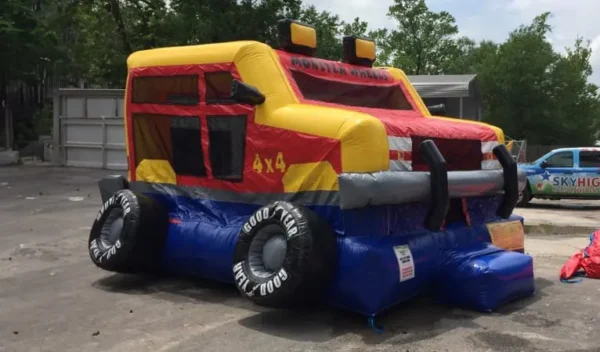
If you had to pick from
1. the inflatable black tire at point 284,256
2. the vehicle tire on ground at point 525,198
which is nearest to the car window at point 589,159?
the vehicle tire on ground at point 525,198

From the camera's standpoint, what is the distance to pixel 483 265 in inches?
248

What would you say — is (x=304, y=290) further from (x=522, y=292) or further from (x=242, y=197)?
(x=522, y=292)

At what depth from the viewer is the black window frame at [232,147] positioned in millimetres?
6867

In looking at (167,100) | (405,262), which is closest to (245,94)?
(167,100)

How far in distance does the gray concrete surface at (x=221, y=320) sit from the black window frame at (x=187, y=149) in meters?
1.26

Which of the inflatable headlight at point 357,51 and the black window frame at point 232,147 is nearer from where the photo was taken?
the black window frame at point 232,147

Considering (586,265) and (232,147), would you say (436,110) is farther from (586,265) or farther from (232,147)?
(232,147)

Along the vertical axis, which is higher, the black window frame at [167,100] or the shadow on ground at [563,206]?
the black window frame at [167,100]

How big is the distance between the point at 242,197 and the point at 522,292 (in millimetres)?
2901

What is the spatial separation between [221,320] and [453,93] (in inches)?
708

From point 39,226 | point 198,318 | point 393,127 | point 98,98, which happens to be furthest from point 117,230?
point 98,98

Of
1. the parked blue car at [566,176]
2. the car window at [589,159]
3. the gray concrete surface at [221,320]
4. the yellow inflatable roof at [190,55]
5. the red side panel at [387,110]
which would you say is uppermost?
the yellow inflatable roof at [190,55]

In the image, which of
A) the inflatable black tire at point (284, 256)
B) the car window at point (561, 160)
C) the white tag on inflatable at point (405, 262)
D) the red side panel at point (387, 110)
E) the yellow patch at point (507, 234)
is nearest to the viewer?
the inflatable black tire at point (284, 256)

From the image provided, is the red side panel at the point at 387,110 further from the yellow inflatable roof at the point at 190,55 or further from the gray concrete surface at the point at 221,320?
the gray concrete surface at the point at 221,320
